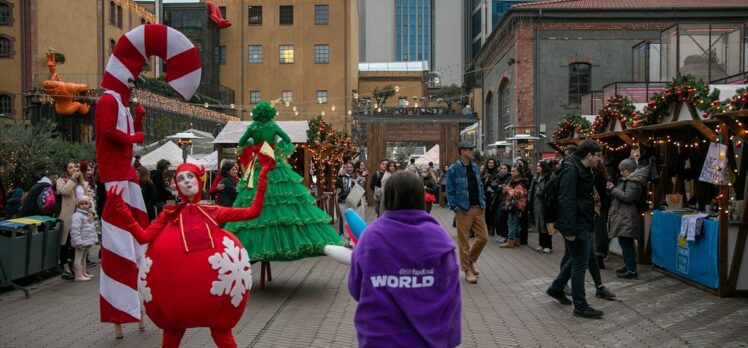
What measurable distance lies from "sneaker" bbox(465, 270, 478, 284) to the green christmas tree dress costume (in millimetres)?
2259

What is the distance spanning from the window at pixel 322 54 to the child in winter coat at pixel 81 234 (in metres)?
41.0

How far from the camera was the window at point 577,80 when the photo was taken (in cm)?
3256

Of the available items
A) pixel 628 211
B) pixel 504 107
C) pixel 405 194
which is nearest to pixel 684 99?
pixel 628 211

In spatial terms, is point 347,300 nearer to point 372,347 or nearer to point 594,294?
point 594,294

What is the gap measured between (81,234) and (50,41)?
1027 inches

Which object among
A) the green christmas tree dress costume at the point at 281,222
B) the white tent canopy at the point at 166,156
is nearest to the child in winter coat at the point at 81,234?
the green christmas tree dress costume at the point at 281,222

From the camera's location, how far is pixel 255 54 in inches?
2030

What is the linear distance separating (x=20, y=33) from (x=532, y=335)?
31651 mm

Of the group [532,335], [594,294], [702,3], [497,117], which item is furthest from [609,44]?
→ [532,335]

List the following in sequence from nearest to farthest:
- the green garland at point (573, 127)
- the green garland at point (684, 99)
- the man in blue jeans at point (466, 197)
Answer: the green garland at point (684, 99) → the man in blue jeans at point (466, 197) → the green garland at point (573, 127)

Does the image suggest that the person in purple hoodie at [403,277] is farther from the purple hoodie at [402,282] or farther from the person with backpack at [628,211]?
the person with backpack at [628,211]

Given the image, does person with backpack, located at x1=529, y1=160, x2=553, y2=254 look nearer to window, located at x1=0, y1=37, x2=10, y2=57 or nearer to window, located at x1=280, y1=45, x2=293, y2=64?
window, located at x1=0, y1=37, x2=10, y2=57

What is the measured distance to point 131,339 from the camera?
6.80m

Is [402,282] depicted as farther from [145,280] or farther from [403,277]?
[145,280]
